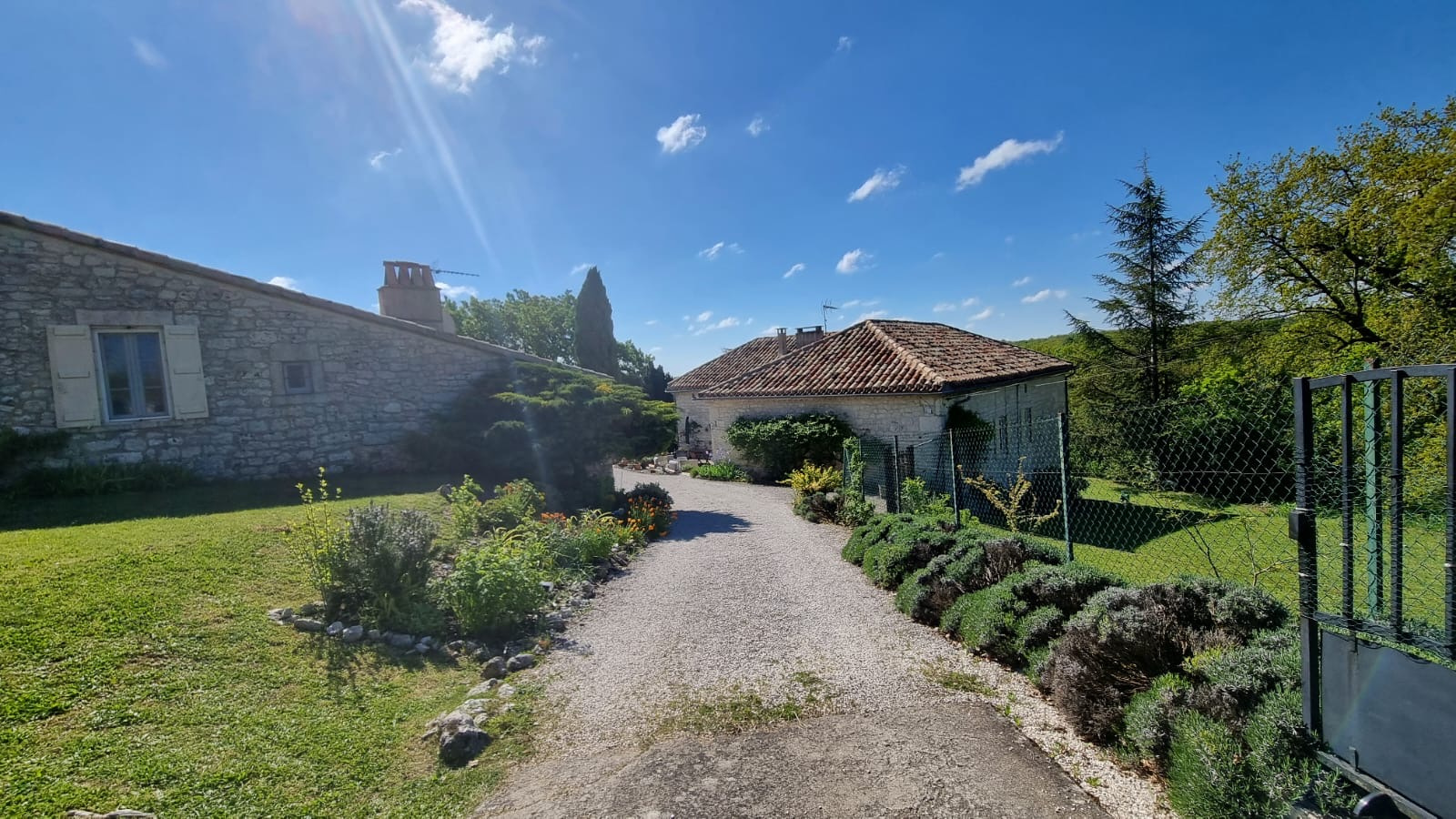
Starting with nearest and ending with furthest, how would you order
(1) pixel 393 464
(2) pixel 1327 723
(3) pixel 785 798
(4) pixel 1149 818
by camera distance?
(2) pixel 1327 723 → (4) pixel 1149 818 → (3) pixel 785 798 → (1) pixel 393 464

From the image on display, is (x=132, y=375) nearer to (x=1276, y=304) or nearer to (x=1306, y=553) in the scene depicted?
(x=1306, y=553)

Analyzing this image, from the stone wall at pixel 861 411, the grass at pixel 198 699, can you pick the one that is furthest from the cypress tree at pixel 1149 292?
the grass at pixel 198 699

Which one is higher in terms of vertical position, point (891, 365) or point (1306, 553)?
point (891, 365)

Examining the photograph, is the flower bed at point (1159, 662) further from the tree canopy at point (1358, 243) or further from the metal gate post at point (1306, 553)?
the tree canopy at point (1358, 243)

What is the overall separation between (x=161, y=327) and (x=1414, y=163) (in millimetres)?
22817

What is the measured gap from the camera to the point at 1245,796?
96.0 inches

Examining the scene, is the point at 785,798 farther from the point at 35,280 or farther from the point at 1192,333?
the point at 1192,333

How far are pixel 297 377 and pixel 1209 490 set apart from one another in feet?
69.4

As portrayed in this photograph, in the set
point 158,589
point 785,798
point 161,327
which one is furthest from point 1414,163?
point 161,327

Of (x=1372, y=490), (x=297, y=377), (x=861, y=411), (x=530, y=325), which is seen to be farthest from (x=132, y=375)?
(x=530, y=325)

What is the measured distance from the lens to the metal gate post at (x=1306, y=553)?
7.73 feet

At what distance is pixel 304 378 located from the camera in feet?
35.0

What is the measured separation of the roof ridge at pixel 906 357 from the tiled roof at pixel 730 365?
7988 mm

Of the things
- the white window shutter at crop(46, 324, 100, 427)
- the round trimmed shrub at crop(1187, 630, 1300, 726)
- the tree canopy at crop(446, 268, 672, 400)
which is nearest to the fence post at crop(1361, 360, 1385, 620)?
the round trimmed shrub at crop(1187, 630, 1300, 726)
